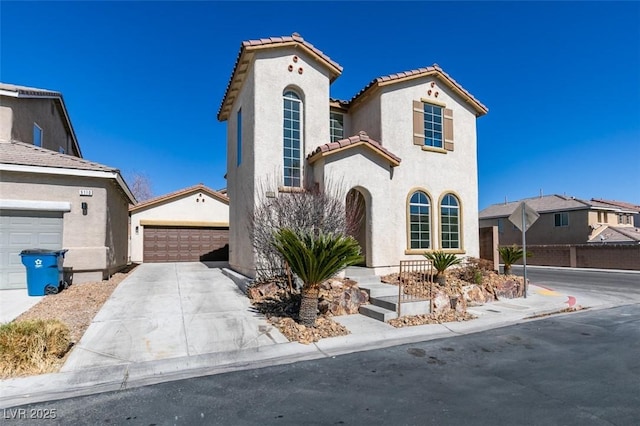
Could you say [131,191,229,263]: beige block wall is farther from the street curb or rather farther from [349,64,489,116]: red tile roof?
the street curb

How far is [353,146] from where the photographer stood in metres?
11.9

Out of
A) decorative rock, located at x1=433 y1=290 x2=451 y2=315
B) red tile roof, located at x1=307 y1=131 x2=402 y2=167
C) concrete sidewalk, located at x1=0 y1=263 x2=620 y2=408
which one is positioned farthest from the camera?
red tile roof, located at x1=307 y1=131 x2=402 y2=167

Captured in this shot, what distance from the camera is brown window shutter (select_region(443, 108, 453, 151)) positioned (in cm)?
1493

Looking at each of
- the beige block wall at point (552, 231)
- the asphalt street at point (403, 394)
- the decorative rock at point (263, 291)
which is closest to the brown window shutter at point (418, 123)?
the decorative rock at point (263, 291)

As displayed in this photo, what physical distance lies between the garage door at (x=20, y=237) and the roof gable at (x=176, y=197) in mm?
9040

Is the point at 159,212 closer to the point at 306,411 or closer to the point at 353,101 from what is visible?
the point at 353,101

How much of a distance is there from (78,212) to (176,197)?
960 cm

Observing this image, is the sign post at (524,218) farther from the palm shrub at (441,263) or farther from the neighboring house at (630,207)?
the neighboring house at (630,207)

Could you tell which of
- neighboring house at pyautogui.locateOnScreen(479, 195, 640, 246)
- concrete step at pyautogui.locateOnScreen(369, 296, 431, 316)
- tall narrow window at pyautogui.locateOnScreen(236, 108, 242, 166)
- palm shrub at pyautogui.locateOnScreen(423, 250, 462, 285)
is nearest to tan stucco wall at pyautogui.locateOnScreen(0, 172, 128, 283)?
tall narrow window at pyautogui.locateOnScreen(236, 108, 242, 166)

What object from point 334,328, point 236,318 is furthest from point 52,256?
point 334,328

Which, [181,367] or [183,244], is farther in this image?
[183,244]

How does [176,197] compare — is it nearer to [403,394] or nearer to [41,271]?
[41,271]

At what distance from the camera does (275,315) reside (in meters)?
8.59

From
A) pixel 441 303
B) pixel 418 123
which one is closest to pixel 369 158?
pixel 418 123
